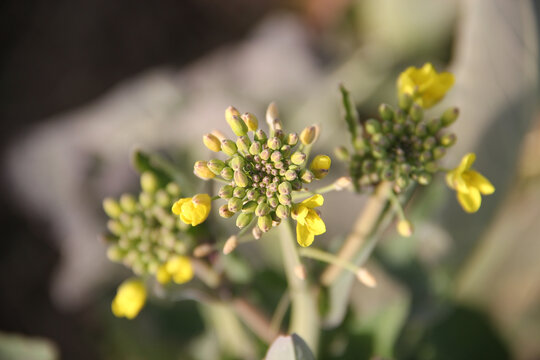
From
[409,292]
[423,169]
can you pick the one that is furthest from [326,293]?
[409,292]

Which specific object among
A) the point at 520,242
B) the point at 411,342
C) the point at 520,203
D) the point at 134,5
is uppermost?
the point at 134,5

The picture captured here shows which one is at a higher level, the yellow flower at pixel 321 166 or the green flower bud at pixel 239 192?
the yellow flower at pixel 321 166

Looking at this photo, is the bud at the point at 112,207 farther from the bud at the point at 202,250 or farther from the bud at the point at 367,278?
the bud at the point at 367,278

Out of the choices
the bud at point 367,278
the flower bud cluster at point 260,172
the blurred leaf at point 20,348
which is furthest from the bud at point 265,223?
the blurred leaf at point 20,348

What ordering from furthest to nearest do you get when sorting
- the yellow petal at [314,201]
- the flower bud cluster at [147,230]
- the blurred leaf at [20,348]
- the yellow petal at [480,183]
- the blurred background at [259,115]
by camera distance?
the blurred background at [259,115] < the blurred leaf at [20,348] < the flower bud cluster at [147,230] < the yellow petal at [480,183] < the yellow petal at [314,201]

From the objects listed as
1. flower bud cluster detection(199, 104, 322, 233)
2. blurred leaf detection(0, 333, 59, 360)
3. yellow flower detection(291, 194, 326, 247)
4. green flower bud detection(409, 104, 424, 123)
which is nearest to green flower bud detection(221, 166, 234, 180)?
flower bud cluster detection(199, 104, 322, 233)

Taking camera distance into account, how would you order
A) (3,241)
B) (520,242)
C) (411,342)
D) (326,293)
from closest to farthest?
(326,293) → (411,342) → (520,242) → (3,241)

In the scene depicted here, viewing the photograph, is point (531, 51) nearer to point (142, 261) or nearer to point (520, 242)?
point (520, 242)

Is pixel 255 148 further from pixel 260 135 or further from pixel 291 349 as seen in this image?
pixel 291 349
